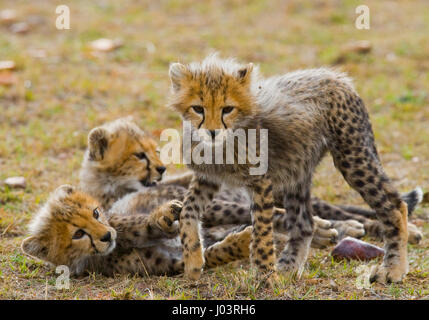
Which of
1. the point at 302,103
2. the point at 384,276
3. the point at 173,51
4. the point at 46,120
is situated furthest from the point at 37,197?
Answer: the point at 173,51

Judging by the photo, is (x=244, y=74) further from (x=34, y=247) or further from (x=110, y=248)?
(x=34, y=247)

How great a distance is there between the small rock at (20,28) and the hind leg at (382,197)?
674 cm

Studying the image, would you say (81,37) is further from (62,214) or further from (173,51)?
(62,214)

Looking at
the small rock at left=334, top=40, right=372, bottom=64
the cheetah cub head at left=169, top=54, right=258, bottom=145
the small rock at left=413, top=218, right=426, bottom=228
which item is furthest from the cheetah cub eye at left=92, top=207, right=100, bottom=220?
the small rock at left=334, top=40, right=372, bottom=64

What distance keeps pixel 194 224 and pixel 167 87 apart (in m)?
4.05

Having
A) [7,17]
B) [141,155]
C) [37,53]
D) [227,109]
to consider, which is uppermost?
[7,17]

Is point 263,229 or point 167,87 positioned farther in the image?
point 167,87

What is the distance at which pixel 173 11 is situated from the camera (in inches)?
426

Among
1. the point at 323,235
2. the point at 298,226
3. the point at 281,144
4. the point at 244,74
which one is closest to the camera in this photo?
the point at 244,74

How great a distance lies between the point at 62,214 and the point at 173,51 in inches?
215

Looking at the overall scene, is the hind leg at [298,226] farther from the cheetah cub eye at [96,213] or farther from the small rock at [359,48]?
the small rock at [359,48]

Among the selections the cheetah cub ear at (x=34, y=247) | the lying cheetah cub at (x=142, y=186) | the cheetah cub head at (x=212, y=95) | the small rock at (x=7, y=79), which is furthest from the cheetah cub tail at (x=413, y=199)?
the small rock at (x=7, y=79)

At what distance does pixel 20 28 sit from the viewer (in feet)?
31.3

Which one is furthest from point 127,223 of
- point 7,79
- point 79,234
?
point 7,79
